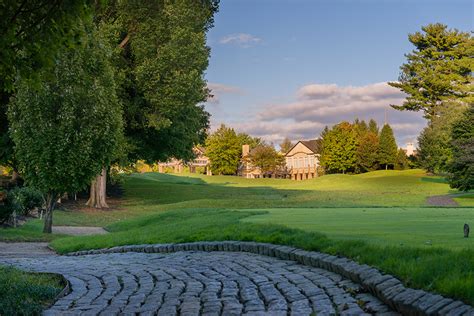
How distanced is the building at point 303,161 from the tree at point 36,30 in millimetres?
102117

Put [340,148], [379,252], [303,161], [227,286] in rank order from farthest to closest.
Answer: [303,161] < [340,148] < [379,252] < [227,286]

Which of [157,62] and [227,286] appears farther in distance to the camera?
[157,62]

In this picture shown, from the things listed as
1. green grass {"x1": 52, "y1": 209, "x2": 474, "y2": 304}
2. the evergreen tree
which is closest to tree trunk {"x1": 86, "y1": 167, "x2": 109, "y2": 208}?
green grass {"x1": 52, "y1": 209, "x2": 474, "y2": 304}

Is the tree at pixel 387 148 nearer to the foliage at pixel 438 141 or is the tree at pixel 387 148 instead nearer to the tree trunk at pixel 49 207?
the foliage at pixel 438 141

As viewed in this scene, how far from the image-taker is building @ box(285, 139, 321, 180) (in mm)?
109231

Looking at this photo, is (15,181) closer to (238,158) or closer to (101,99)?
(101,99)

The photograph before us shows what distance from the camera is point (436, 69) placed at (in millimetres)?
69000

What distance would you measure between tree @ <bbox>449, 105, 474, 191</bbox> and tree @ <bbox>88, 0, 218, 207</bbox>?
18177 millimetres

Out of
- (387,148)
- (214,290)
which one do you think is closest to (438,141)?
(387,148)

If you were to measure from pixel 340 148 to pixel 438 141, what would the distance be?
2189 centimetres

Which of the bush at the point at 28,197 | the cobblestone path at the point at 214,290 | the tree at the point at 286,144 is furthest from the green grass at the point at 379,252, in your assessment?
the tree at the point at 286,144

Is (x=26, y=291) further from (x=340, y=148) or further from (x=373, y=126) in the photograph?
(x=373, y=126)

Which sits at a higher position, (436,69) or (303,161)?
(436,69)

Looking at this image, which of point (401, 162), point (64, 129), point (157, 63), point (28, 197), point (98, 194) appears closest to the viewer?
point (64, 129)
